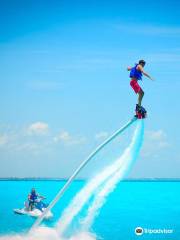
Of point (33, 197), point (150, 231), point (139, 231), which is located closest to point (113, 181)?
point (139, 231)

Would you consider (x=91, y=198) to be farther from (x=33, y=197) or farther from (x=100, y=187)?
(x=33, y=197)

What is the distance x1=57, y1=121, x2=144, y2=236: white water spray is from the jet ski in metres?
0.35

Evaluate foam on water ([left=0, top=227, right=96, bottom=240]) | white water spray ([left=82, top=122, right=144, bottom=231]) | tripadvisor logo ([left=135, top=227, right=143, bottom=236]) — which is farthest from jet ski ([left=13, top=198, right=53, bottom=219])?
tripadvisor logo ([left=135, top=227, right=143, bottom=236])

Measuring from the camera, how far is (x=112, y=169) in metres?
9.59

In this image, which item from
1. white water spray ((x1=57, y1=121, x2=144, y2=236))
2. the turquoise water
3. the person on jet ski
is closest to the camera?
white water spray ((x1=57, y1=121, x2=144, y2=236))

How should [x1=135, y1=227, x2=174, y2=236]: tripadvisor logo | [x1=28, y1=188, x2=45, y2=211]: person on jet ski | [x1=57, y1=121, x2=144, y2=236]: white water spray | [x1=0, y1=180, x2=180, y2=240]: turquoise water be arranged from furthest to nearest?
1. [x1=28, y1=188, x2=45, y2=211]: person on jet ski
2. [x1=0, y1=180, x2=180, y2=240]: turquoise water
3. [x1=57, y1=121, x2=144, y2=236]: white water spray
4. [x1=135, y1=227, x2=174, y2=236]: tripadvisor logo

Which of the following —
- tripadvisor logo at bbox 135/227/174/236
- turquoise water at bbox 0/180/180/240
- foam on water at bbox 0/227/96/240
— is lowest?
tripadvisor logo at bbox 135/227/174/236

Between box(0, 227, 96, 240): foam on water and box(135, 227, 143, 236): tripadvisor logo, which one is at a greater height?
box(0, 227, 96, 240): foam on water

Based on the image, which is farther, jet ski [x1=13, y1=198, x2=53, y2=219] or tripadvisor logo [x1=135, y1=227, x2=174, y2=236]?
jet ski [x1=13, y1=198, x2=53, y2=219]

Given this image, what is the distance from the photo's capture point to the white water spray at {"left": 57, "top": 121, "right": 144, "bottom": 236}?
934cm

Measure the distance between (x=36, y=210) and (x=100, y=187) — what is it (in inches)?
48.7

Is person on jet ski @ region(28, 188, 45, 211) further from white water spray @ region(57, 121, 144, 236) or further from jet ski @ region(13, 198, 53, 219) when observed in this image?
white water spray @ region(57, 121, 144, 236)

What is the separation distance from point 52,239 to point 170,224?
2.12m

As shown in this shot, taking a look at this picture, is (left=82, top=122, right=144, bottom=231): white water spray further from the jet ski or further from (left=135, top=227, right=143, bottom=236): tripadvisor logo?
(left=135, top=227, right=143, bottom=236): tripadvisor logo
